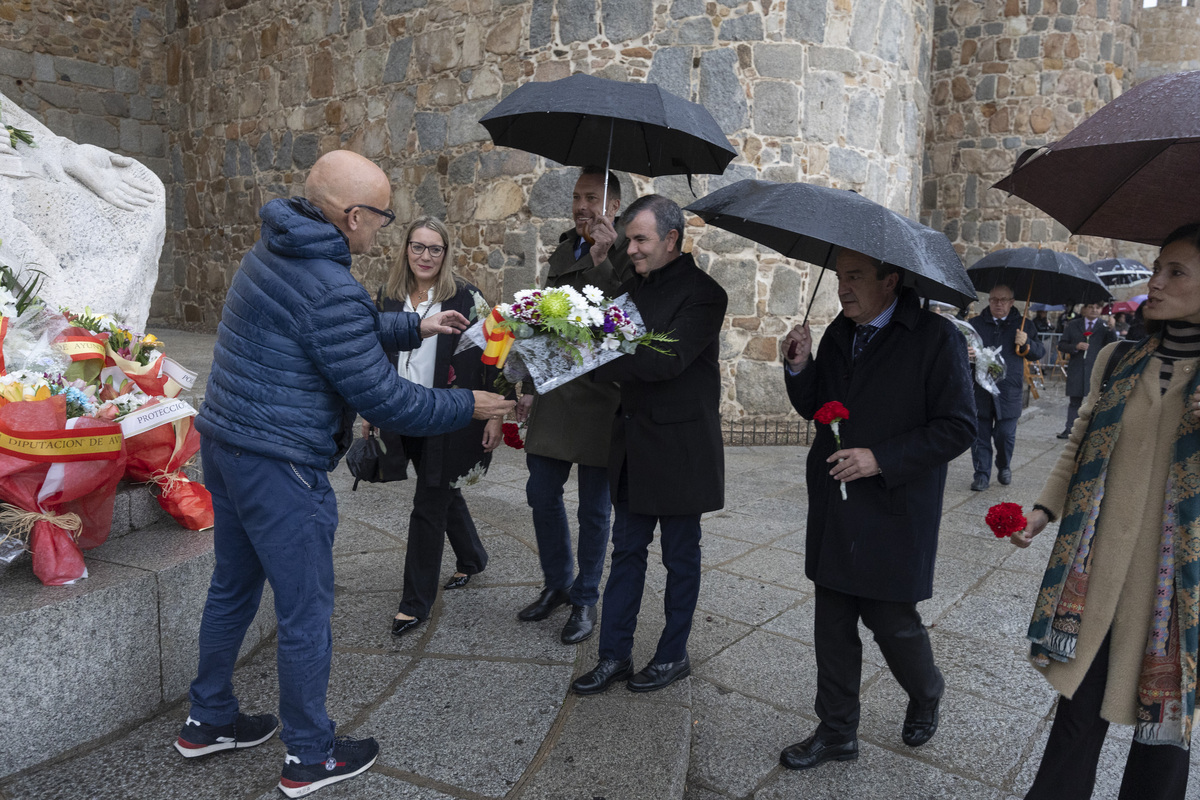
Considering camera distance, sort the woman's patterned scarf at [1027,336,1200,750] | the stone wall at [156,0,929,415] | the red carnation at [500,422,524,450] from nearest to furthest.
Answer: the woman's patterned scarf at [1027,336,1200,750] → the red carnation at [500,422,524,450] → the stone wall at [156,0,929,415]

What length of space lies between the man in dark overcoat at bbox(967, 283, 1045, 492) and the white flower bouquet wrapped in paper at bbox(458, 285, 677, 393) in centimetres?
532

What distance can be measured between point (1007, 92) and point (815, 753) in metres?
14.6

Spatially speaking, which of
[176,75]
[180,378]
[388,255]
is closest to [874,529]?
[180,378]

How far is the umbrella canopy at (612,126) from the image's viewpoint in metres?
3.32

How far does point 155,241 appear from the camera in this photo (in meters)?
4.74

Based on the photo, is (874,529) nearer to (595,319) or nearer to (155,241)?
(595,319)

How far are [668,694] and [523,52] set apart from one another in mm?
7020

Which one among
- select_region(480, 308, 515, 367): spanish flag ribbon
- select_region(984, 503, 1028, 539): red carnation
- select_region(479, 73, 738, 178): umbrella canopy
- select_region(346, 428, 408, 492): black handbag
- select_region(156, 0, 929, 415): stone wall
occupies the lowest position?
select_region(346, 428, 408, 492): black handbag

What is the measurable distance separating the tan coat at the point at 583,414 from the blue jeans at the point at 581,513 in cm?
9

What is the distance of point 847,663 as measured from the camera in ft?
9.14

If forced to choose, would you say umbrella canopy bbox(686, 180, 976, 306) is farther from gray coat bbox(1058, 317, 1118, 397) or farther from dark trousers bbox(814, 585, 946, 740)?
gray coat bbox(1058, 317, 1118, 397)

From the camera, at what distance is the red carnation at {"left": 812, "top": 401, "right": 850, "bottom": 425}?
2.67m

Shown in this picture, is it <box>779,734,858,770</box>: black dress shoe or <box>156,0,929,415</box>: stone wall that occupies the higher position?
<box>156,0,929,415</box>: stone wall

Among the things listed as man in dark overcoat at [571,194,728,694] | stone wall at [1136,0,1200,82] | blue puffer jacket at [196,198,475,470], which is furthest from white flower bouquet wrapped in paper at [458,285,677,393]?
stone wall at [1136,0,1200,82]
